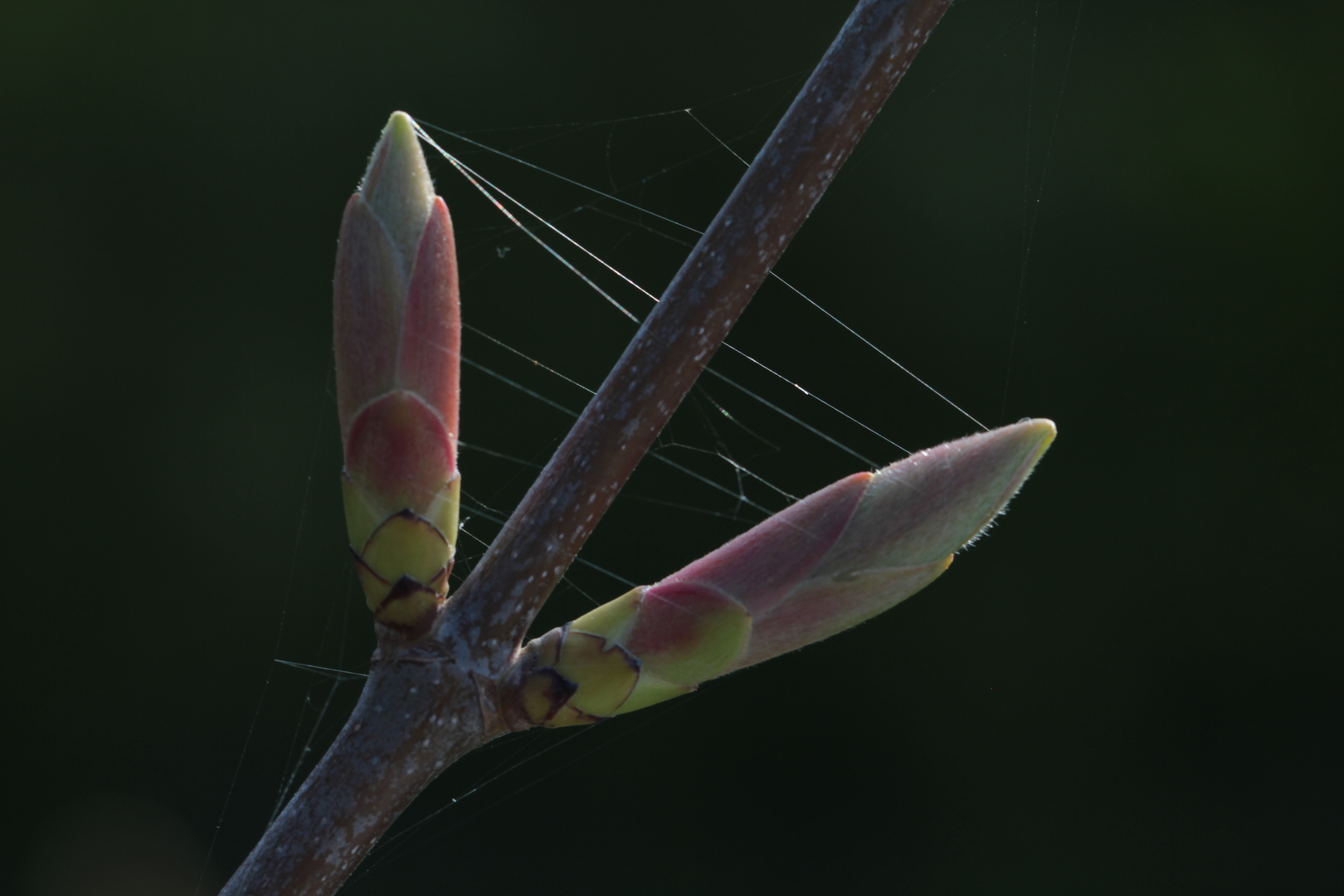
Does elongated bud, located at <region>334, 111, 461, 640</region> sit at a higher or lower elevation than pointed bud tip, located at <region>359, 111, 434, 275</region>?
lower

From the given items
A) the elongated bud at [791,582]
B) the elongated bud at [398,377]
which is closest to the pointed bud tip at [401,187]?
the elongated bud at [398,377]

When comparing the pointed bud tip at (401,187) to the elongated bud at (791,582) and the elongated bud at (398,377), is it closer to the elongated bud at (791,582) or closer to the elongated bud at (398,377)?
the elongated bud at (398,377)

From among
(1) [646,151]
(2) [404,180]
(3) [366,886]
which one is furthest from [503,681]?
(3) [366,886]

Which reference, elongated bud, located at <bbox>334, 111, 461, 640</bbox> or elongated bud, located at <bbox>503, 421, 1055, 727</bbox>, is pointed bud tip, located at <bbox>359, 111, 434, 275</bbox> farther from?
elongated bud, located at <bbox>503, 421, 1055, 727</bbox>

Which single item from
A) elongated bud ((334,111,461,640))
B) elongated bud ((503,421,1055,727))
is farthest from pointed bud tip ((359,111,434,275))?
elongated bud ((503,421,1055,727))

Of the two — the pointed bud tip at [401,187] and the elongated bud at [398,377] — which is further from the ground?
the pointed bud tip at [401,187]
